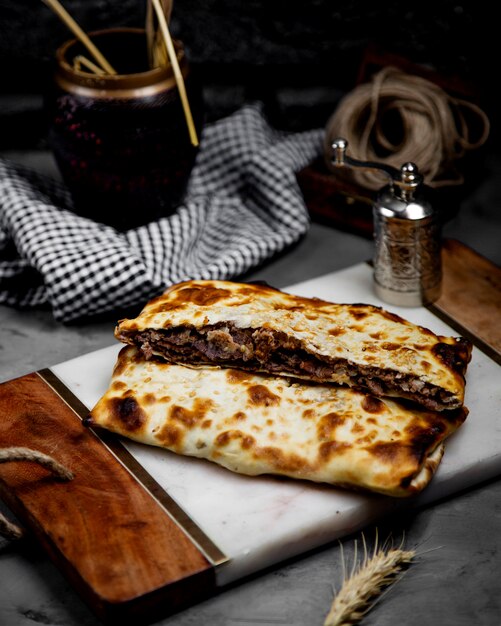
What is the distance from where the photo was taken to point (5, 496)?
197cm

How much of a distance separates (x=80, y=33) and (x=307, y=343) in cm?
124

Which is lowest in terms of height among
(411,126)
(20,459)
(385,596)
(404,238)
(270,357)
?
(385,596)

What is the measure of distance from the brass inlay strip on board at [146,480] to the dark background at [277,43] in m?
1.48

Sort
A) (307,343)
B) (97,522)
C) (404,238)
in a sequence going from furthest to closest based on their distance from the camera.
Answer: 1. (404,238)
2. (307,343)
3. (97,522)

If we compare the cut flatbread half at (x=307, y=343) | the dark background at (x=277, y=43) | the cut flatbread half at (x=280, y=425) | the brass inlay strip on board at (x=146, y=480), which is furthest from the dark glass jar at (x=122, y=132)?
the cut flatbread half at (x=280, y=425)

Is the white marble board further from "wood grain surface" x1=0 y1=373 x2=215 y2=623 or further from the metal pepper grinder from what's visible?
the metal pepper grinder

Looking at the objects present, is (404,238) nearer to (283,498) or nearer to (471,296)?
(471,296)

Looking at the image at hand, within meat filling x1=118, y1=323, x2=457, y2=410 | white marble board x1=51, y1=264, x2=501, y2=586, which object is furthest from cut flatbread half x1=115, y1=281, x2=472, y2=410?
white marble board x1=51, y1=264, x2=501, y2=586

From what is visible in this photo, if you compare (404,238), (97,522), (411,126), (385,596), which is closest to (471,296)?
(404,238)

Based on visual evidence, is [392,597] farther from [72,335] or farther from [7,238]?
[7,238]

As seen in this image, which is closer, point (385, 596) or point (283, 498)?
point (385, 596)

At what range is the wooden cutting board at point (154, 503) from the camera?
172cm

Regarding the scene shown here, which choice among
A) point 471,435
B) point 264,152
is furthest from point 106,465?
point 264,152

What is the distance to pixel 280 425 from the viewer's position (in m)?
1.94
